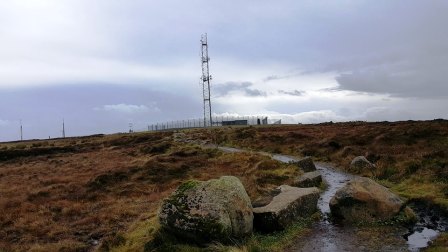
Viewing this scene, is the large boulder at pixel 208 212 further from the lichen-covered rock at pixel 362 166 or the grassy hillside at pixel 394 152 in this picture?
the lichen-covered rock at pixel 362 166

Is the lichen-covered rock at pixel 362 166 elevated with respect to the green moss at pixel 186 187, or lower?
lower

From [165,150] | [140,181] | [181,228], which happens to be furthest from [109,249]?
[165,150]

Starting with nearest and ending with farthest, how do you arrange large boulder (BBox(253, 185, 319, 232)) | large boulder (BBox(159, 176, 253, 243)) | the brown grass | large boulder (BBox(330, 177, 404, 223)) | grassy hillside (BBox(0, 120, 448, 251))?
large boulder (BBox(159, 176, 253, 243)) → large boulder (BBox(253, 185, 319, 232)) → large boulder (BBox(330, 177, 404, 223)) → grassy hillside (BBox(0, 120, 448, 251)) → the brown grass

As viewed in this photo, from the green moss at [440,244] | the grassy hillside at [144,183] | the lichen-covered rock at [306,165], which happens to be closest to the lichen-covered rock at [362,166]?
the grassy hillside at [144,183]

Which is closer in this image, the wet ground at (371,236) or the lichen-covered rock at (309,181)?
the wet ground at (371,236)

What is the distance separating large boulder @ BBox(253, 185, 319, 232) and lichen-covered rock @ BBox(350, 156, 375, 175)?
41.8ft

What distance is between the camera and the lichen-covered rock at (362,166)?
32231mm

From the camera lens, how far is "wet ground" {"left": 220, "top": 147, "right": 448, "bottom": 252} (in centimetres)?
1587

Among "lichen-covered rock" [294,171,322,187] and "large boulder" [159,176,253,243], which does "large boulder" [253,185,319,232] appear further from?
"lichen-covered rock" [294,171,322,187]

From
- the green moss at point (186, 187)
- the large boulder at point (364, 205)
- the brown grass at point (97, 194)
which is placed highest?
the green moss at point (186, 187)

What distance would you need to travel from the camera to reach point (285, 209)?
18484 millimetres

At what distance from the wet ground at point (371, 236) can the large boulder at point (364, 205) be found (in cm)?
81

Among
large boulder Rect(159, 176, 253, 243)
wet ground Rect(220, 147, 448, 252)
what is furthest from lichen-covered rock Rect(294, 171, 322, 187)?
large boulder Rect(159, 176, 253, 243)

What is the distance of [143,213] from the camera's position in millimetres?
24516
